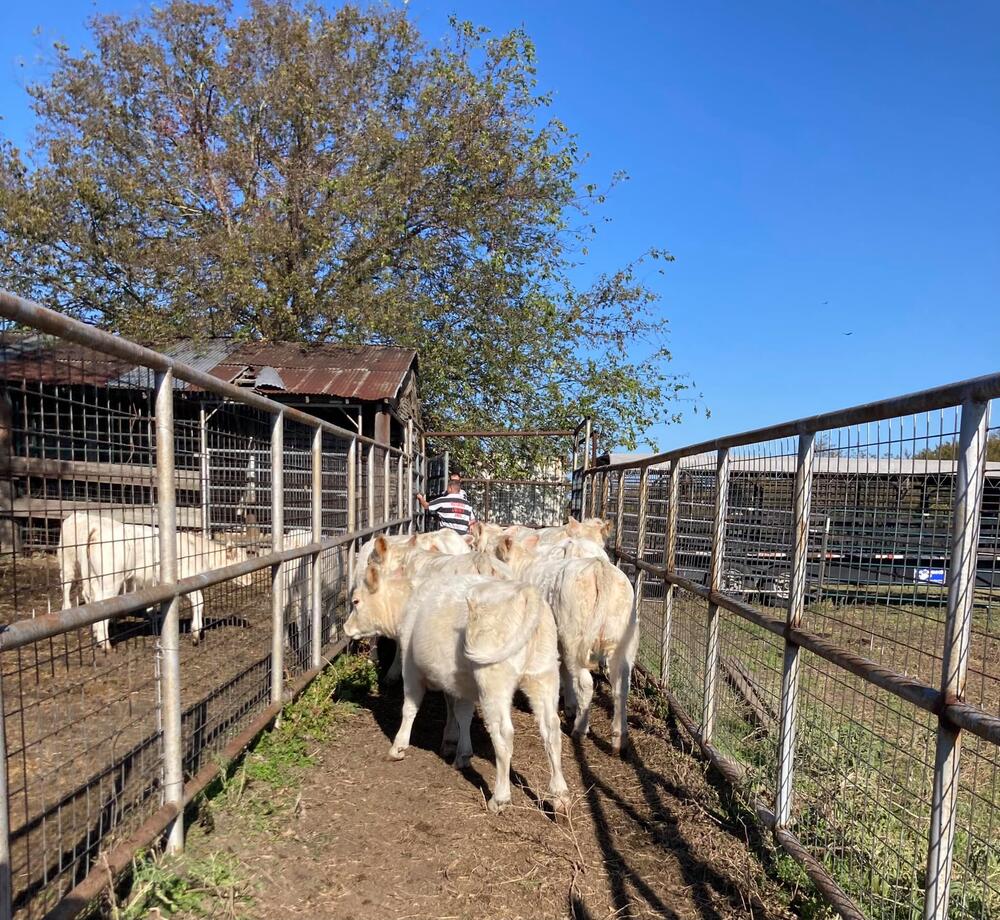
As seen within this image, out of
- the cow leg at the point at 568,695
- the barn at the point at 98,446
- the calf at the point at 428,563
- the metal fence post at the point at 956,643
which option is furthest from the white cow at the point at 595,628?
the metal fence post at the point at 956,643

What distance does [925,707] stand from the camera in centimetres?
238

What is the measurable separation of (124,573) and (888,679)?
3.51 metres

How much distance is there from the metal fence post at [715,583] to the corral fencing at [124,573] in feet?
9.15

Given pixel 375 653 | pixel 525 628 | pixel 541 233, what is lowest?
pixel 375 653

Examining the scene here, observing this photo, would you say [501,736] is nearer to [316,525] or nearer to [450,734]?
[450,734]

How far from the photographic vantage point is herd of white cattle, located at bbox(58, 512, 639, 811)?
4180mm

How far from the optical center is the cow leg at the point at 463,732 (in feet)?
15.6

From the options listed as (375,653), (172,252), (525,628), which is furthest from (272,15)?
(525,628)

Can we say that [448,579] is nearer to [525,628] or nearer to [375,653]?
[525,628]

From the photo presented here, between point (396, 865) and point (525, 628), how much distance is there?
1.35 meters

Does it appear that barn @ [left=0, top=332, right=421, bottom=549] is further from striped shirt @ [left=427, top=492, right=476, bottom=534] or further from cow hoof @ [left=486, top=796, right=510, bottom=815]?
striped shirt @ [left=427, top=492, right=476, bottom=534]

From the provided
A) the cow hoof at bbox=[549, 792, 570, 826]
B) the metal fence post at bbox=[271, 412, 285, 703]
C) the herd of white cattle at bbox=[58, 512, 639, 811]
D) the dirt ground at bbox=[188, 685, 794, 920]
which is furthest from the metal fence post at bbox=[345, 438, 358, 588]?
the cow hoof at bbox=[549, 792, 570, 826]

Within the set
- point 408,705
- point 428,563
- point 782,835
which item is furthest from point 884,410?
point 428,563

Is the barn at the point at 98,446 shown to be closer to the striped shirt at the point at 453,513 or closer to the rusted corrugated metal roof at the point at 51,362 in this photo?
the rusted corrugated metal roof at the point at 51,362
